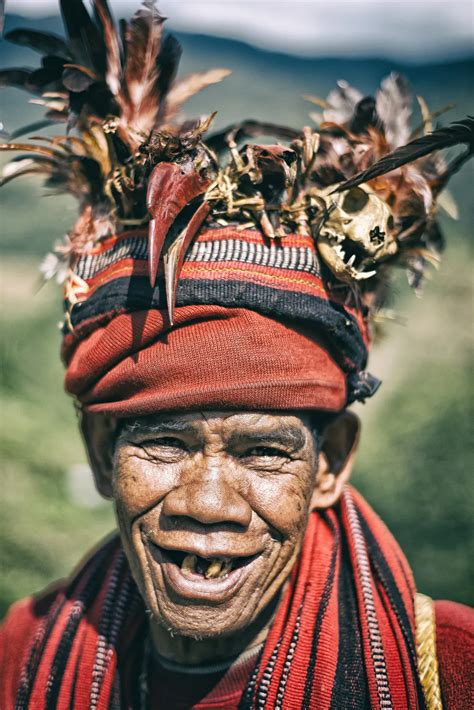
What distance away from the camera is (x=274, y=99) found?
386 inches

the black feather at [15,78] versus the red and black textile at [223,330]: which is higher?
the black feather at [15,78]

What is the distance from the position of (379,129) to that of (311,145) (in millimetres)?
389

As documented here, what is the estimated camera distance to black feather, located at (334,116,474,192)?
225cm

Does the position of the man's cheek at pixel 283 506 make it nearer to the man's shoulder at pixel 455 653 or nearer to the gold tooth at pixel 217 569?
the gold tooth at pixel 217 569

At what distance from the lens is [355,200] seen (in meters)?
2.46

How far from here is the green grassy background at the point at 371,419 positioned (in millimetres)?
5633

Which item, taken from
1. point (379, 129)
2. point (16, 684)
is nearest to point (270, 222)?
point (379, 129)

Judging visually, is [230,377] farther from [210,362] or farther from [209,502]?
A: [209,502]

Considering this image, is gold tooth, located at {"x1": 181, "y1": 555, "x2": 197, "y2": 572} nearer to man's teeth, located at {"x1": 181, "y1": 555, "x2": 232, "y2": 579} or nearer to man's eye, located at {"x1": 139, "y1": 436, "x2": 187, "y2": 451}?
man's teeth, located at {"x1": 181, "y1": 555, "x2": 232, "y2": 579}

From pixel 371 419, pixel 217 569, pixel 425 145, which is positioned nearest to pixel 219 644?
pixel 217 569

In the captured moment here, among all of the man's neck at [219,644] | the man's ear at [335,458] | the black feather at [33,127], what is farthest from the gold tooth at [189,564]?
the black feather at [33,127]

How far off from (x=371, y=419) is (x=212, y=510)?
4693 millimetres

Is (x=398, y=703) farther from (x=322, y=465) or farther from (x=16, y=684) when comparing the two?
(x=16, y=684)

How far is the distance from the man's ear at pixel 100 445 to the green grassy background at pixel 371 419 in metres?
2.10
